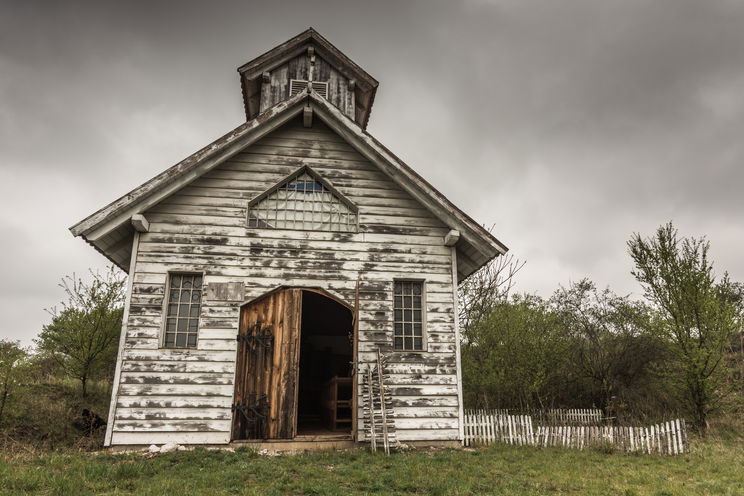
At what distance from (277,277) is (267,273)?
227mm

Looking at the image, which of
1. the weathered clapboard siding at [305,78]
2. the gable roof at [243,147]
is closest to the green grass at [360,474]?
the gable roof at [243,147]

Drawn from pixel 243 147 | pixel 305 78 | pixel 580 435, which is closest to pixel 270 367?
pixel 243 147

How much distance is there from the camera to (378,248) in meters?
10.7

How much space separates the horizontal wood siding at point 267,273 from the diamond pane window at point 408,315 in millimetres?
233

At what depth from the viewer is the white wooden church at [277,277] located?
9.38 meters

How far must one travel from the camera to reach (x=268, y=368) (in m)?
9.73

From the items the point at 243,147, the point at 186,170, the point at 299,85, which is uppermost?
the point at 299,85

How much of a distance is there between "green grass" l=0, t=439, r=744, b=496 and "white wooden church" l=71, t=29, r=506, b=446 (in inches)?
40.0

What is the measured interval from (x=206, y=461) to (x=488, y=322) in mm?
12401

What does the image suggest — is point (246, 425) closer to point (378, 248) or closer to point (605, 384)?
point (378, 248)

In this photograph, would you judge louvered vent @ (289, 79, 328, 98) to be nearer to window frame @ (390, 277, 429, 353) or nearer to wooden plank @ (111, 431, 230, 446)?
window frame @ (390, 277, 429, 353)

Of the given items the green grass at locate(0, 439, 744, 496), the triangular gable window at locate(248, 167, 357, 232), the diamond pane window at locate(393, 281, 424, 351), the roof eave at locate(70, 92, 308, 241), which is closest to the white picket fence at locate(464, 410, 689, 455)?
the green grass at locate(0, 439, 744, 496)

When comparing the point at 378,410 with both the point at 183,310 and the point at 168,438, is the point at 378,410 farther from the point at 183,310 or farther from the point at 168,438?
the point at 183,310

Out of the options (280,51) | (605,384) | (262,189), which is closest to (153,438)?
(262,189)
